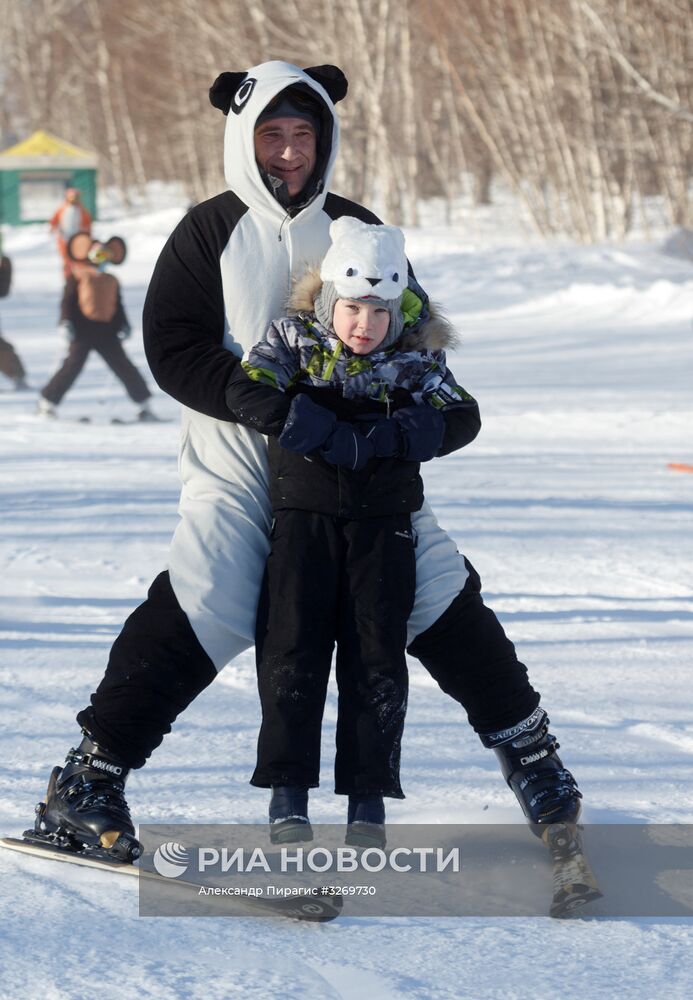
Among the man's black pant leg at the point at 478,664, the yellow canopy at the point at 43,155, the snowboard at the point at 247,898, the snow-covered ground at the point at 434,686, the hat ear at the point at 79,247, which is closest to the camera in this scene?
the snow-covered ground at the point at 434,686

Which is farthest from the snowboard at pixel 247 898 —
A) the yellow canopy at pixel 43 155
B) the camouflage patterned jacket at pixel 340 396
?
the yellow canopy at pixel 43 155

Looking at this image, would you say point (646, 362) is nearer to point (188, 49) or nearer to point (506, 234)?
point (506, 234)

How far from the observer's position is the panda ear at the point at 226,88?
2836 mm

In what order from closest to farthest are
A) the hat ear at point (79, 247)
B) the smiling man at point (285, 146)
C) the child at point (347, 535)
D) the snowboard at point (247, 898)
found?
the snowboard at point (247, 898), the child at point (347, 535), the smiling man at point (285, 146), the hat ear at point (79, 247)

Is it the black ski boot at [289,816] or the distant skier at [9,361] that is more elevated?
the distant skier at [9,361]

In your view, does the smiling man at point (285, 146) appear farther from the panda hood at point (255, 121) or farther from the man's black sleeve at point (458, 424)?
the man's black sleeve at point (458, 424)

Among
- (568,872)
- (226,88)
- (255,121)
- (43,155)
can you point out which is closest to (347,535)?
(568,872)

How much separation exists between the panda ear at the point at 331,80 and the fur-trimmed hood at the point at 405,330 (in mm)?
454

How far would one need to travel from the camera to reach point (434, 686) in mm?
3887

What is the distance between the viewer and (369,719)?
2.57 m

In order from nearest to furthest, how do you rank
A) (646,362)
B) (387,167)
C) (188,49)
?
(646,362), (387,167), (188,49)

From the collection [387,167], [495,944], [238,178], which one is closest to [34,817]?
[495,944]

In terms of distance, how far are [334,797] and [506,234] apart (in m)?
29.3

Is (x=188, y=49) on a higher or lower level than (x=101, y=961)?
higher
